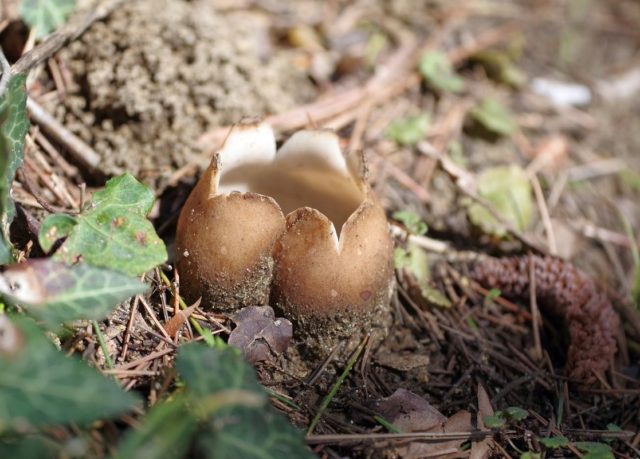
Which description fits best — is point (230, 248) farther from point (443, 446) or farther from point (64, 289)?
point (443, 446)

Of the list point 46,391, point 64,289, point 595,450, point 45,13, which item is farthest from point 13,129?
point 595,450

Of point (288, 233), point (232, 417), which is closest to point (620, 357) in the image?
point (288, 233)

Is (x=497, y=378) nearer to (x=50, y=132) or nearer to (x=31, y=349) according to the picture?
(x=31, y=349)

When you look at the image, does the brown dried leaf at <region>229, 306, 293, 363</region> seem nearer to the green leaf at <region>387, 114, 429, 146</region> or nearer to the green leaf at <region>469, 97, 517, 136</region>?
the green leaf at <region>387, 114, 429, 146</region>

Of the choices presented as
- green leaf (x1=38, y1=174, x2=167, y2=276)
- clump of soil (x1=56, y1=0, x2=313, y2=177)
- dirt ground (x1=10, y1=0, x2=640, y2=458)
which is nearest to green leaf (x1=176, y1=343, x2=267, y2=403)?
dirt ground (x1=10, y1=0, x2=640, y2=458)

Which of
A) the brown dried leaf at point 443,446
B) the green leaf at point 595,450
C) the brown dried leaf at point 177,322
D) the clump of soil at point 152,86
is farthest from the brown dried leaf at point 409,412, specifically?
the clump of soil at point 152,86

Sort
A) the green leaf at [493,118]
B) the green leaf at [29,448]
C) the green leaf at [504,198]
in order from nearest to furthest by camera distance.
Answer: the green leaf at [29,448], the green leaf at [504,198], the green leaf at [493,118]

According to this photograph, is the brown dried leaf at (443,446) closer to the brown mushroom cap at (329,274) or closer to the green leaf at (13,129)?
the brown mushroom cap at (329,274)
